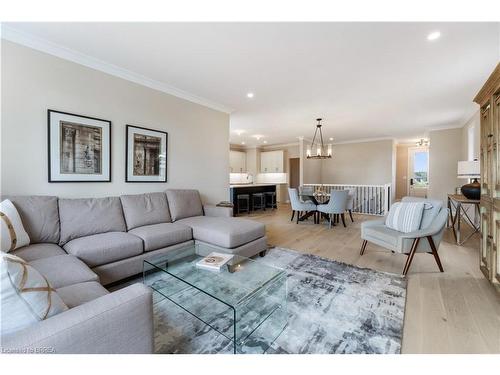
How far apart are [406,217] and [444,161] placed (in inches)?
181

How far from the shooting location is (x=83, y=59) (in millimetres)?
2604

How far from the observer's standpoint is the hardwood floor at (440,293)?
151 centimetres

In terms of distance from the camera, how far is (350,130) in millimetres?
6512

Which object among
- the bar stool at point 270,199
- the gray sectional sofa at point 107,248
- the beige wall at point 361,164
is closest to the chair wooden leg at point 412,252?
the gray sectional sofa at point 107,248

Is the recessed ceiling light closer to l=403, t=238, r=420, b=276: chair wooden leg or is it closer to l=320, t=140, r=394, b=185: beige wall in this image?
l=403, t=238, r=420, b=276: chair wooden leg

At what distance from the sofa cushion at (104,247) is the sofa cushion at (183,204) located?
0.89 metres

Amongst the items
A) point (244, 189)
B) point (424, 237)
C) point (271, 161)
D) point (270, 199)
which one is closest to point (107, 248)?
point (424, 237)

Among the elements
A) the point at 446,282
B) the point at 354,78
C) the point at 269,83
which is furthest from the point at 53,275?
the point at 354,78

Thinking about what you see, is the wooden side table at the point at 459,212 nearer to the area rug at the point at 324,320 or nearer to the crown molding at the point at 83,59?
the area rug at the point at 324,320

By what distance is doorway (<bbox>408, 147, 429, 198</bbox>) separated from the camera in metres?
8.60

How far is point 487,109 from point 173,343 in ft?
11.4

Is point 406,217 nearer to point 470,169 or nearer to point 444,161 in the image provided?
point 470,169

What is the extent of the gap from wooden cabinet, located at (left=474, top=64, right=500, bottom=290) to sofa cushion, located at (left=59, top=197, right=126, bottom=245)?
148 inches
